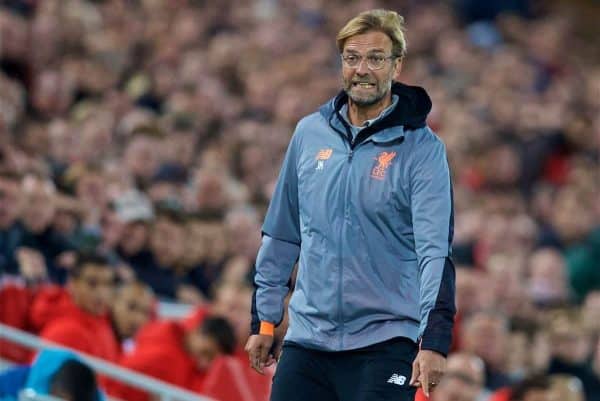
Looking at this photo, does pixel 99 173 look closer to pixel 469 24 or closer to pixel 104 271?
pixel 104 271

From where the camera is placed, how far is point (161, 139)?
1156 centimetres

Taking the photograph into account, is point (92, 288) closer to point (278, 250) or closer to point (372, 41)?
point (278, 250)

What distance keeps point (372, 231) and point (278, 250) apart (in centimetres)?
39

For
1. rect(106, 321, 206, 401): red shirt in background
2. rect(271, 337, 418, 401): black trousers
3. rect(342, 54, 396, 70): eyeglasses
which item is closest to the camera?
rect(271, 337, 418, 401): black trousers

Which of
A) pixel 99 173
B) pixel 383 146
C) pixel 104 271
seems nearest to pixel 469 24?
pixel 99 173

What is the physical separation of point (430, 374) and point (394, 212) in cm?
58

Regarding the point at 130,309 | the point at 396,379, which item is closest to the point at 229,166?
the point at 130,309

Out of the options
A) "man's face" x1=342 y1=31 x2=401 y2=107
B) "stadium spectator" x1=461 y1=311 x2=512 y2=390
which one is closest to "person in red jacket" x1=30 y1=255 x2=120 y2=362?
"stadium spectator" x1=461 y1=311 x2=512 y2=390

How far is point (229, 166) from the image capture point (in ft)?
41.3

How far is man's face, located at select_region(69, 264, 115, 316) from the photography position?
8.41m

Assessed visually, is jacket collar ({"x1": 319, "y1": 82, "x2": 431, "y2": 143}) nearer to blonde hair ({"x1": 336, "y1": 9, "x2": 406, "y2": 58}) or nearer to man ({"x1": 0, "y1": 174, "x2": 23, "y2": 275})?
blonde hair ({"x1": 336, "y1": 9, "x2": 406, "y2": 58})

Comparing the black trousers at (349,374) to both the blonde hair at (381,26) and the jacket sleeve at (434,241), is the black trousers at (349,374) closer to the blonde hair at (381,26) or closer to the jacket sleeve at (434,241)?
the jacket sleeve at (434,241)

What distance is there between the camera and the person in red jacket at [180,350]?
27.4 feet

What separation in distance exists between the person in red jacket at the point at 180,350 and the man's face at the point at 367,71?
3.61 m
